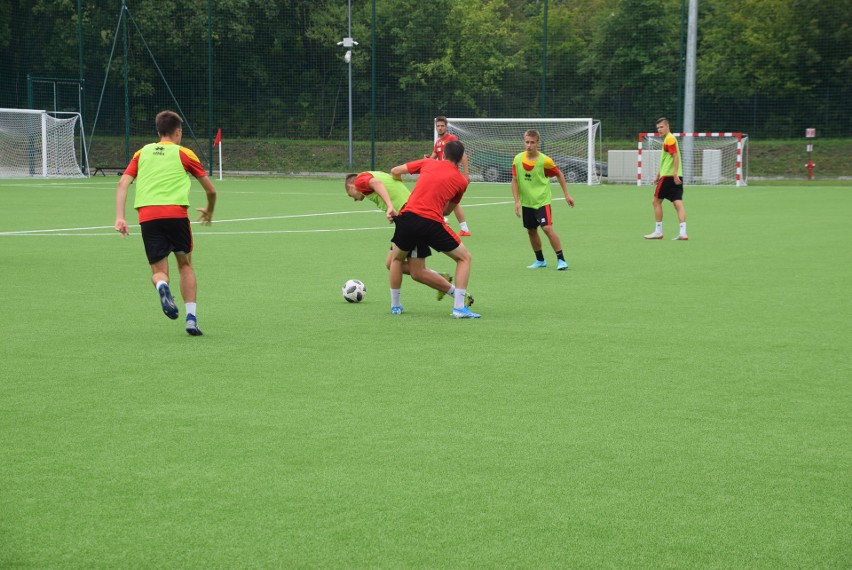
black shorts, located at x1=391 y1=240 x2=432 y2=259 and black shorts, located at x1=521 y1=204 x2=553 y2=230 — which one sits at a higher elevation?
black shorts, located at x1=521 y1=204 x2=553 y2=230

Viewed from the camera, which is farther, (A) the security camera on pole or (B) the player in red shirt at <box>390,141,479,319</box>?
(A) the security camera on pole

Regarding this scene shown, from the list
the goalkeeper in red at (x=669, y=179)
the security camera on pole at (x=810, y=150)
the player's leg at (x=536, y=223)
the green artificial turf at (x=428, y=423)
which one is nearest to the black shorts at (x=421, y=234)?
the green artificial turf at (x=428, y=423)

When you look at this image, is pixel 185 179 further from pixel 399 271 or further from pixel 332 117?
pixel 332 117

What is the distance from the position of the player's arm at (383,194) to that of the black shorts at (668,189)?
8887mm

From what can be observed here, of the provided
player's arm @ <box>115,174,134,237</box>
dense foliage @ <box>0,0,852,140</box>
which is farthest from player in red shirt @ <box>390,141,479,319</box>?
dense foliage @ <box>0,0,852,140</box>

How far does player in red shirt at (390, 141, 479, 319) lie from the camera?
31.1ft

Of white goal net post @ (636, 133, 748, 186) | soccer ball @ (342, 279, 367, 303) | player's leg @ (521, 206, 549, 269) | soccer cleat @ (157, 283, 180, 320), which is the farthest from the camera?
white goal net post @ (636, 133, 748, 186)

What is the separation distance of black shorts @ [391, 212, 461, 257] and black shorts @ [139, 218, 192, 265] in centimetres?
182

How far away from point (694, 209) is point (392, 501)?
21.9 metres

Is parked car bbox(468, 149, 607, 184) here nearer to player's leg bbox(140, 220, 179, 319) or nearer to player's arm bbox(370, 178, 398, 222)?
player's arm bbox(370, 178, 398, 222)

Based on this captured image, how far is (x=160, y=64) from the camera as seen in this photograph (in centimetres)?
4644

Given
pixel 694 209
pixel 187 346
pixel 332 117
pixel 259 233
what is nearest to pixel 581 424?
pixel 187 346

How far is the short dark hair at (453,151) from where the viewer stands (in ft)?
31.1

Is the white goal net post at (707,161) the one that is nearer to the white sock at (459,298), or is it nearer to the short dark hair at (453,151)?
the short dark hair at (453,151)
